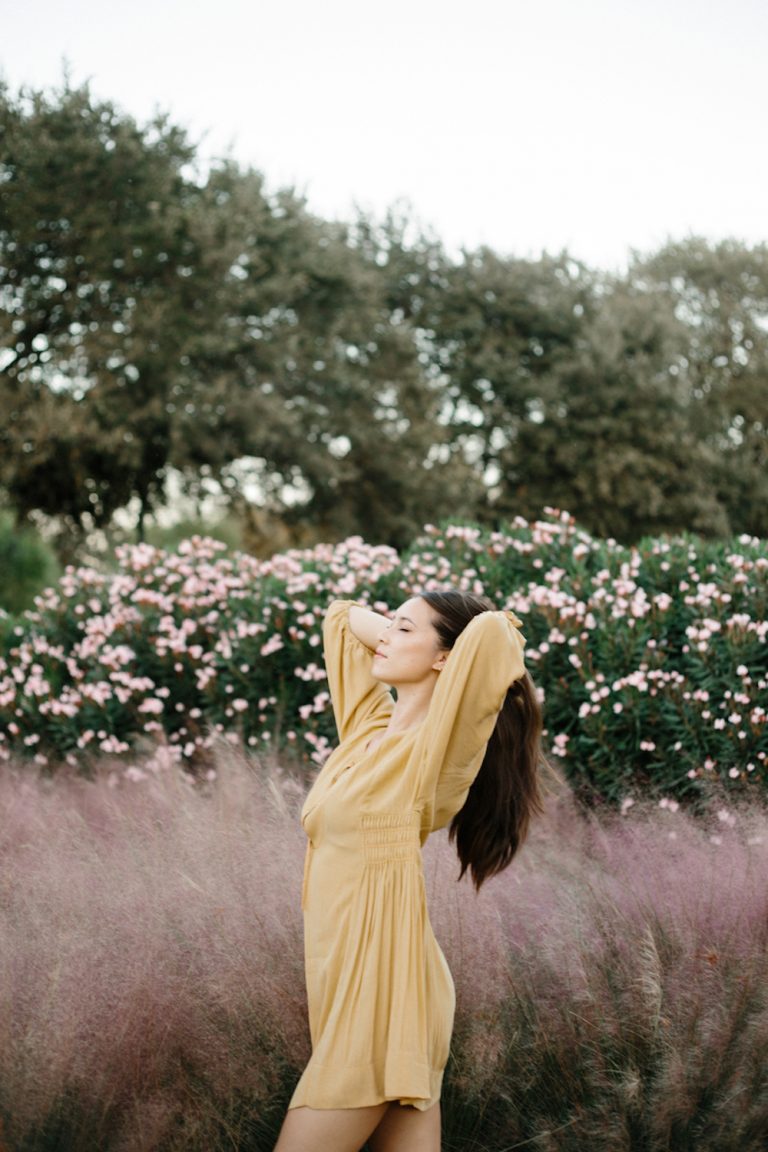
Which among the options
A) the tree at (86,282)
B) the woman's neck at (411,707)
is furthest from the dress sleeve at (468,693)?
the tree at (86,282)

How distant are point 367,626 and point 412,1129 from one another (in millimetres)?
1158

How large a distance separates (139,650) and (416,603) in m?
4.61

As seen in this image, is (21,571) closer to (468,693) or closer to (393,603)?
(393,603)

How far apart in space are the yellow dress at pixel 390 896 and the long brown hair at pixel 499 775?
191 mm

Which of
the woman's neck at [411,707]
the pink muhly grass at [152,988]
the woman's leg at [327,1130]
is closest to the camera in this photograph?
the woman's leg at [327,1130]

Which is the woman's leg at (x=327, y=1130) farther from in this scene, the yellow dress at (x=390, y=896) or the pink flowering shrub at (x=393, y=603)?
the pink flowering shrub at (x=393, y=603)

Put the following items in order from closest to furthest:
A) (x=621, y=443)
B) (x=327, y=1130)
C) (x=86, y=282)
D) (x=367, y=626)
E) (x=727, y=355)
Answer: (x=327, y=1130) < (x=367, y=626) < (x=86, y=282) < (x=621, y=443) < (x=727, y=355)

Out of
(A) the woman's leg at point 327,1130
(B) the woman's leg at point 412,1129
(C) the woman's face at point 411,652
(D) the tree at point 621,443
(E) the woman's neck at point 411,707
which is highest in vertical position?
(D) the tree at point 621,443

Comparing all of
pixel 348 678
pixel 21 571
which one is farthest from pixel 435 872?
pixel 21 571

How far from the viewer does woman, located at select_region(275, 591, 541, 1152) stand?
7.22 ft

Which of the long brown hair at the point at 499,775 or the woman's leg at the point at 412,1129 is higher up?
the long brown hair at the point at 499,775

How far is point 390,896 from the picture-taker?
7.57 feet

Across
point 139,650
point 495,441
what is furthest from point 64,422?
point 139,650

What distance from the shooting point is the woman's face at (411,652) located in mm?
2539
